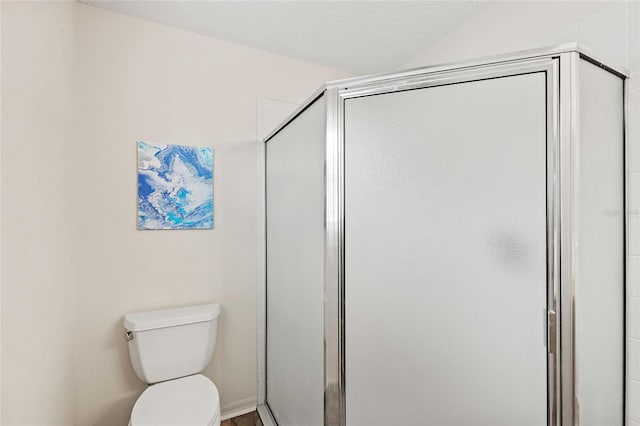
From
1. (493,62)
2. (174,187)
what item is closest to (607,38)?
(493,62)

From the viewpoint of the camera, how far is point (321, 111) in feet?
4.39

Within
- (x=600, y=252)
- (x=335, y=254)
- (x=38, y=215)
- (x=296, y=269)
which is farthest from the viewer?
(x=296, y=269)

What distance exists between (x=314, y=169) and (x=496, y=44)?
1202 millimetres

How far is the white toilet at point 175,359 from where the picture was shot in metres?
1.45

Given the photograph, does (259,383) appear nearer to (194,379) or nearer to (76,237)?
(194,379)

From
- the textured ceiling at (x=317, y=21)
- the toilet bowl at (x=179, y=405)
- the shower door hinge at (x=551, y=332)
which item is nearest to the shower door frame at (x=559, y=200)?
the shower door hinge at (x=551, y=332)

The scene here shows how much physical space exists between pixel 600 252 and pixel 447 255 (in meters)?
0.47

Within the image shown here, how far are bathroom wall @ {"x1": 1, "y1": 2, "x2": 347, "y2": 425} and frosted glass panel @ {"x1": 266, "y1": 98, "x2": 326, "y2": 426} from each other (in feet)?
0.73

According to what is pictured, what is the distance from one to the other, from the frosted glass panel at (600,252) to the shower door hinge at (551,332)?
63 millimetres

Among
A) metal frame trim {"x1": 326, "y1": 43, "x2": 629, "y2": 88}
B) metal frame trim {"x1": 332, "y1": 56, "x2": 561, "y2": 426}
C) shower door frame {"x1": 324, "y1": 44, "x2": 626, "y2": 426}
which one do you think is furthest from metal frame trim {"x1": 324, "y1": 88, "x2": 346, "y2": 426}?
shower door frame {"x1": 324, "y1": 44, "x2": 626, "y2": 426}

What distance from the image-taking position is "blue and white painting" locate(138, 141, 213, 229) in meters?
1.84

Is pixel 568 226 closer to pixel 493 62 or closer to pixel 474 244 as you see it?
pixel 474 244

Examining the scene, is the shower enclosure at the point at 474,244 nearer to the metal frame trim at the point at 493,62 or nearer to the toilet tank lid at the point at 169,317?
the metal frame trim at the point at 493,62

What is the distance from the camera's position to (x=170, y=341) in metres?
1.72
